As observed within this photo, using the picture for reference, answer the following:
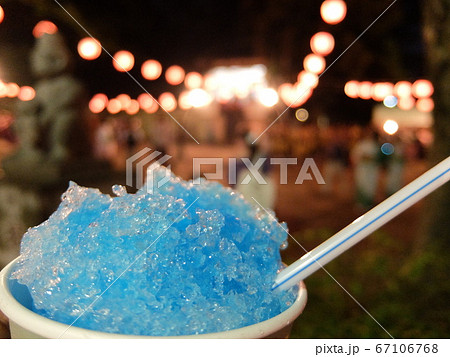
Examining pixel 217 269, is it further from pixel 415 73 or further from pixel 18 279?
pixel 415 73

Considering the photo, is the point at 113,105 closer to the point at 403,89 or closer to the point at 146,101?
the point at 146,101

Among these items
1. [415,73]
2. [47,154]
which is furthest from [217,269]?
[415,73]

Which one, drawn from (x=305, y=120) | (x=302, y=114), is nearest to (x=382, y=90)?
(x=305, y=120)

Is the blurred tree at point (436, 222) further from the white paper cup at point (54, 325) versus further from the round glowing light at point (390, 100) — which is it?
the round glowing light at point (390, 100)

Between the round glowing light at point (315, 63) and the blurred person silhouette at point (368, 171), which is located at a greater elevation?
the round glowing light at point (315, 63)

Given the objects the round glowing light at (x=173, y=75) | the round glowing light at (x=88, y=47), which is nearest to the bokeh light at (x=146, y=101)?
the round glowing light at (x=173, y=75)

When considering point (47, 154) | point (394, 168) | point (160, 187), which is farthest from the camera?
point (394, 168)
